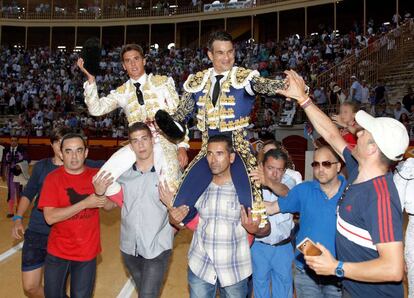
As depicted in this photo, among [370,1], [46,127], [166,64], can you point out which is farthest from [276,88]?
[370,1]

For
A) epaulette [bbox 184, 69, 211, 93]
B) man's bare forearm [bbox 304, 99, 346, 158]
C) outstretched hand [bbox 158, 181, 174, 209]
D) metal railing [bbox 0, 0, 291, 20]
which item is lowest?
outstretched hand [bbox 158, 181, 174, 209]

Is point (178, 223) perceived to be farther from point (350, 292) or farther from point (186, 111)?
point (350, 292)

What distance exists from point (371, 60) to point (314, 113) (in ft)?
47.7

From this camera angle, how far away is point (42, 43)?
1305 inches

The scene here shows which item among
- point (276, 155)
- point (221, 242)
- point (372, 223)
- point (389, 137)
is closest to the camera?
point (372, 223)

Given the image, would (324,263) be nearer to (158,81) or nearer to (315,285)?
(315,285)

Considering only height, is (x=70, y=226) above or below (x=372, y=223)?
below

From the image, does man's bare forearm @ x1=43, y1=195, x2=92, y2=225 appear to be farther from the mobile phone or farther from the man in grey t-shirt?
the mobile phone

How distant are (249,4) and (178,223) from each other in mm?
25529

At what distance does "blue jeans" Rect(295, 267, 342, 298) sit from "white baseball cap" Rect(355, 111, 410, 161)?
54.2 inches

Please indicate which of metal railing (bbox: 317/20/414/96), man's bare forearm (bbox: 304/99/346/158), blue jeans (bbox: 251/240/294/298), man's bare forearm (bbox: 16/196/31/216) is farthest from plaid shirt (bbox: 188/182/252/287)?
metal railing (bbox: 317/20/414/96)

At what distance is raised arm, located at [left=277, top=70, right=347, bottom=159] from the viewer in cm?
280

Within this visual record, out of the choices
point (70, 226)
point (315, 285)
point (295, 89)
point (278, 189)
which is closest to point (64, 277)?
point (70, 226)

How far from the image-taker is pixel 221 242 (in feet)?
9.57
